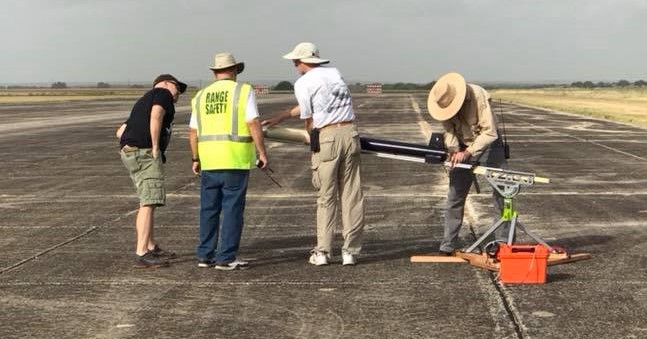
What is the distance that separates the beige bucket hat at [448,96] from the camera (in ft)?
20.7

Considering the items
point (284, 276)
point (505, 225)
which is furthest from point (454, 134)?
point (284, 276)

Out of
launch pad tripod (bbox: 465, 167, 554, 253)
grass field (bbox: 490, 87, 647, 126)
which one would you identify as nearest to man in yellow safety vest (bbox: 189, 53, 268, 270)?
launch pad tripod (bbox: 465, 167, 554, 253)

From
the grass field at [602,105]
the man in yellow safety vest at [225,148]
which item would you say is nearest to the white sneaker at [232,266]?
the man in yellow safety vest at [225,148]

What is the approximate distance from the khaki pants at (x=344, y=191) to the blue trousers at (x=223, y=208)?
69 centimetres

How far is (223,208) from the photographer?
6398 millimetres

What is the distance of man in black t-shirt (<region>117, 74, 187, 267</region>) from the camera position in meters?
6.44

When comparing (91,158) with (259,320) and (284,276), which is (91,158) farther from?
(259,320)

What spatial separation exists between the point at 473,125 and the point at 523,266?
4.66 feet

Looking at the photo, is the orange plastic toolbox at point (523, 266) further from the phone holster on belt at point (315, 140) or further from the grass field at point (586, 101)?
the grass field at point (586, 101)

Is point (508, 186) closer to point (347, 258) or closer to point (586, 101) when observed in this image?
point (347, 258)

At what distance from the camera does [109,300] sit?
541 cm

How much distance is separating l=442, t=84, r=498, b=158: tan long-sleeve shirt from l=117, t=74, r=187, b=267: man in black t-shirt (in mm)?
2578

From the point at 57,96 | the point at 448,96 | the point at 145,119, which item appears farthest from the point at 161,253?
the point at 57,96

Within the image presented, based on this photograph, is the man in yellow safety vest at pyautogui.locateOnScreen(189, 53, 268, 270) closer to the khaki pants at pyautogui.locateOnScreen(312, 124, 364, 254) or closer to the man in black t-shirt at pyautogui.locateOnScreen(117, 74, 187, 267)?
the man in black t-shirt at pyautogui.locateOnScreen(117, 74, 187, 267)
